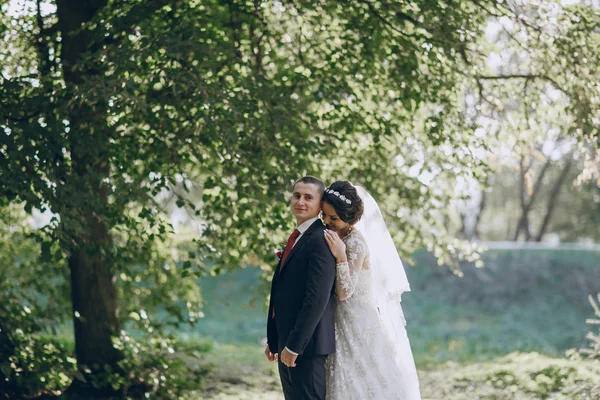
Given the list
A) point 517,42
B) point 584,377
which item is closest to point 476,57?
point 517,42

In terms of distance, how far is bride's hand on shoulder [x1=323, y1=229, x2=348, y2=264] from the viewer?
4.71 m

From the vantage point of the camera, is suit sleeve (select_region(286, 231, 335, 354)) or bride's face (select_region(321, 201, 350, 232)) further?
bride's face (select_region(321, 201, 350, 232))

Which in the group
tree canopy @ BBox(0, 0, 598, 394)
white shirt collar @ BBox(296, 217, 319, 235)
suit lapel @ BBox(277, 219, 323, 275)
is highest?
tree canopy @ BBox(0, 0, 598, 394)

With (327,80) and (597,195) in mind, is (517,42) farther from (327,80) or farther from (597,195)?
(597,195)

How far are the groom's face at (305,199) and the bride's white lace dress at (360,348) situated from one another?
1.09 ft

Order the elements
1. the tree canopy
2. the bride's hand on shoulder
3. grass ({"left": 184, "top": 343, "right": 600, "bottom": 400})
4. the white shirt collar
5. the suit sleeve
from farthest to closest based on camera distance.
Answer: grass ({"left": 184, "top": 343, "right": 600, "bottom": 400}) < the tree canopy < the white shirt collar < the bride's hand on shoulder < the suit sleeve

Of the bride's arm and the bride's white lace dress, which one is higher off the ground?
the bride's arm

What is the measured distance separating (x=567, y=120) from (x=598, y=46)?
147 cm

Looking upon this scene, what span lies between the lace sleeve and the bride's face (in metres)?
0.12

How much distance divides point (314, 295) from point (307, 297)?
0.05 meters

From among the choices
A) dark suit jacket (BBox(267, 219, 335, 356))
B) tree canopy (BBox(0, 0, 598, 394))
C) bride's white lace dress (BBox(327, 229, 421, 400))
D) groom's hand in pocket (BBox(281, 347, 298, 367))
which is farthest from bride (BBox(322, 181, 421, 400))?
tree canopy (BBox(0, 0, 598, 394))

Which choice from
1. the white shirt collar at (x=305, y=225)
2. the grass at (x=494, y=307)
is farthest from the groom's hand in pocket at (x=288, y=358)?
the grass at (x=494, y=307)

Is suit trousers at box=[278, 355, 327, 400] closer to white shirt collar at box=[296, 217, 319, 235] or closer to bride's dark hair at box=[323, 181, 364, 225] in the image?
white shirt collar at box=[296, 217, 319, 235]

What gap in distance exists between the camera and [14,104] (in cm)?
681
